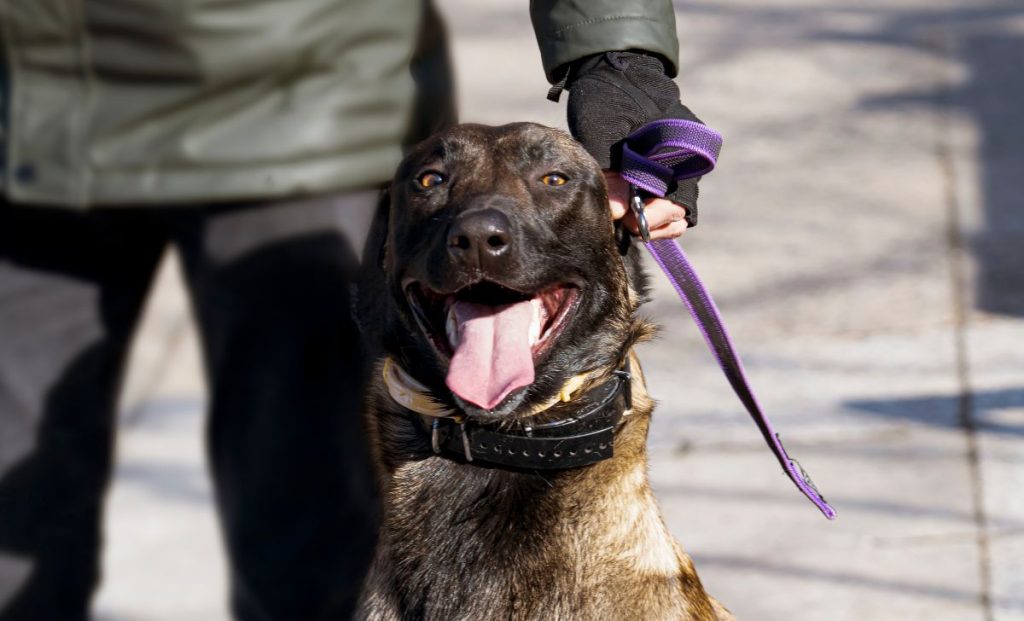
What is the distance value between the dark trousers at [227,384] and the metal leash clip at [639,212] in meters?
0.74

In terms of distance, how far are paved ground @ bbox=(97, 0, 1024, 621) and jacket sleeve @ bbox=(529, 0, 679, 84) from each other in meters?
1.95

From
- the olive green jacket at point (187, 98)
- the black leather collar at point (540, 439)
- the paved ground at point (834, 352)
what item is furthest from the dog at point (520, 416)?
the paved ground at point (834, 352)

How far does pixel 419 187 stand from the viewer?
2.65 metres

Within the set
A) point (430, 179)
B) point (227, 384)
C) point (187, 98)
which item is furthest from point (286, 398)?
point (430, 179)

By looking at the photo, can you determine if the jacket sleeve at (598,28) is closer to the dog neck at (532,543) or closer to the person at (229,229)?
the person at (229,229)

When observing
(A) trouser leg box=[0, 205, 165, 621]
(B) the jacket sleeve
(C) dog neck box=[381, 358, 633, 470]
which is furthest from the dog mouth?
(A) trouser leg box=[0, 205, 165, 621]

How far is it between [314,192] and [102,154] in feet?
1.34

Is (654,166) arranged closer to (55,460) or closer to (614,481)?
(614,481)

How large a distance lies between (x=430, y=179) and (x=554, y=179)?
0.21 m

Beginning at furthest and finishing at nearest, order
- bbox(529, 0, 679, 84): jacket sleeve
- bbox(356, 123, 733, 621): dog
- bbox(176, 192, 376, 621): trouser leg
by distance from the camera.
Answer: bbox(176, 192, 376, 621): trouser leg → bbox(529, 0, 679, 84): jacket sleeve → bbox(356, 123, 733, 621): dog

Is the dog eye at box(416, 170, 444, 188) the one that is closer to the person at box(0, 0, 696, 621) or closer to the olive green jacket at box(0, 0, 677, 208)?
the person at box(0, 0, 696, 621)

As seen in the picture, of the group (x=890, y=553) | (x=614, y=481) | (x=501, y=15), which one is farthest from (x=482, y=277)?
(x=501, y=15)

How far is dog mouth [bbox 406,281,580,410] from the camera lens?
247 cm

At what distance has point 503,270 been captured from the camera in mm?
2457
